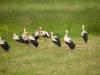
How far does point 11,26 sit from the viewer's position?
141 inches

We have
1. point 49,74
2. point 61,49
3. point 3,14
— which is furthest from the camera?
point 3,14

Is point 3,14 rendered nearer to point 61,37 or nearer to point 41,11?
point 41,11

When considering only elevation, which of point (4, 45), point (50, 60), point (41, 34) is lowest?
point (50, 60)

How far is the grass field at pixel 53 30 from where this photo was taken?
10.5 ft

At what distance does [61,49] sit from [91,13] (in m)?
0.65

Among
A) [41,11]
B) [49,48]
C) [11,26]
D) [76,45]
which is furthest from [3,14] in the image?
[76,45]

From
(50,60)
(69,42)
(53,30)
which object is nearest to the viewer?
(50,60)

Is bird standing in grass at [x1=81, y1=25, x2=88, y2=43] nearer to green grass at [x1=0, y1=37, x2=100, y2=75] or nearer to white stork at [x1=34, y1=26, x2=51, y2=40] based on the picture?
green grass at [x1=0, y1=37, x2=100, y2=75]

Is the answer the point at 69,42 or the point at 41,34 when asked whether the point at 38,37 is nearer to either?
the point at 41,34

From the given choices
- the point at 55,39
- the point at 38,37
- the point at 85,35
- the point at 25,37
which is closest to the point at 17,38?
the point at 25,37

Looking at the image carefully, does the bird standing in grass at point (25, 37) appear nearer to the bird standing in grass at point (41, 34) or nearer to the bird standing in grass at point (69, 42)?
the bird standing in grass at point (41, 34)

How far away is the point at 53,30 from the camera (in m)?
3.56

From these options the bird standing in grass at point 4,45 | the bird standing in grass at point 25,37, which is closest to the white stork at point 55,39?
the bird standing in grass at point 25,37

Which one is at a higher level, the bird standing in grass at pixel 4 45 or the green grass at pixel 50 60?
the bird standing in grass at pixel 4 45
